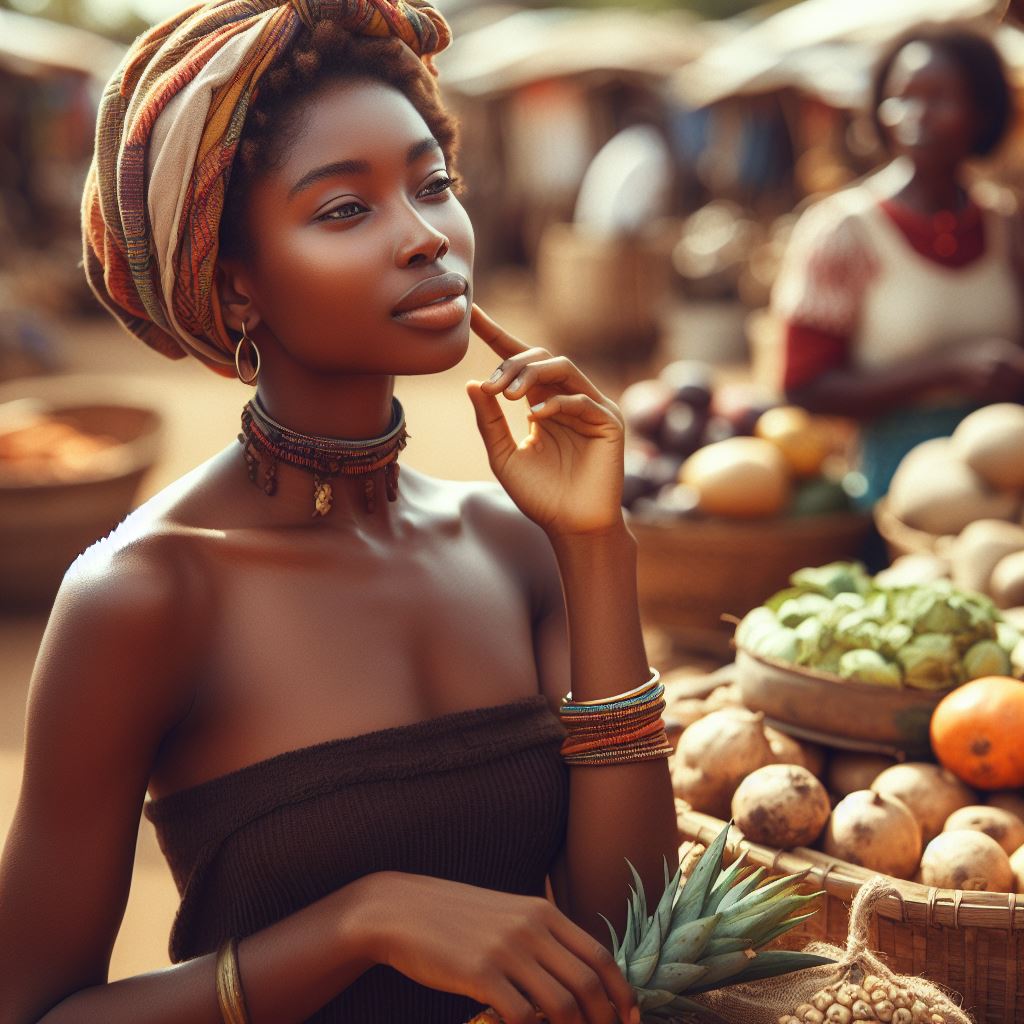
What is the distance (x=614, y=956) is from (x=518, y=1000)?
8.0 inches

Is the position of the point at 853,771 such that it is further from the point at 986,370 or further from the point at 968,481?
the point at 986,370

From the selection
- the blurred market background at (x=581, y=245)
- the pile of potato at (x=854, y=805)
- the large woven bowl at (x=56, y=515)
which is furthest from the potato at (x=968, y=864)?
the large woven bowl at (x=56, y=515)

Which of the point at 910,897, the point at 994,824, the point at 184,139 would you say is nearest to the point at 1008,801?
the point at 994,824

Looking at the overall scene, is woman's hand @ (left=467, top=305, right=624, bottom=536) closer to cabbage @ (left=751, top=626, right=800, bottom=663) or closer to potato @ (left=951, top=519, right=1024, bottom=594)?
cabbage @ (left=751, top=626, right=800, bottom=663)

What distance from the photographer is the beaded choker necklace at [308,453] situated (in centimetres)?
196

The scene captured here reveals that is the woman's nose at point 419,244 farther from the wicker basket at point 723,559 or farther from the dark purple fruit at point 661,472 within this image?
the dark purple fruit at point 661,472

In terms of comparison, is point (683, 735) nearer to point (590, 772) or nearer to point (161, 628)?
point (590, 772)

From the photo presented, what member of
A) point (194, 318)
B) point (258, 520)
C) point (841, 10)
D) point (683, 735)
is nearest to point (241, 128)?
point (194, 318)

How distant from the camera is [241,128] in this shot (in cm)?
177

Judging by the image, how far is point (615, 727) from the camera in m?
1.92

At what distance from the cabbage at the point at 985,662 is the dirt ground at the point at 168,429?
215 cm

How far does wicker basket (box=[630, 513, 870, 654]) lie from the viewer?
449 cm

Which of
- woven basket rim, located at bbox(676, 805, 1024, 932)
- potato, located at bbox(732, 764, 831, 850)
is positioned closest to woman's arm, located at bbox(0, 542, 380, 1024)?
woven basket rim, located at bbox(676, 805, 1024, 932)

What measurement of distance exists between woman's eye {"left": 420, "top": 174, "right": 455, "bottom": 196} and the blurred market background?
22.4 inches
